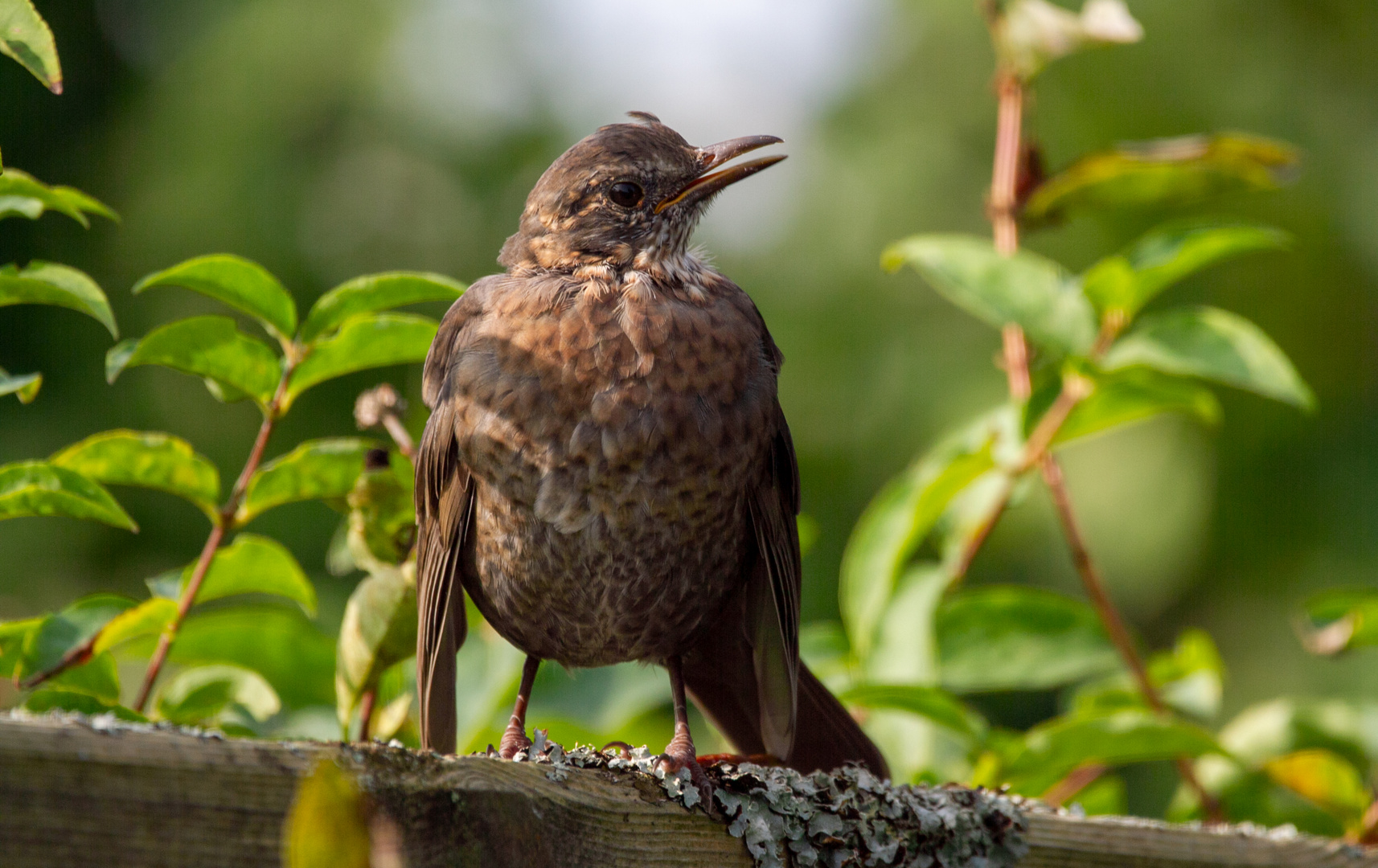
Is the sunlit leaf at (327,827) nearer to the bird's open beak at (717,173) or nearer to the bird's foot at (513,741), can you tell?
the bird's foot at (513,741)

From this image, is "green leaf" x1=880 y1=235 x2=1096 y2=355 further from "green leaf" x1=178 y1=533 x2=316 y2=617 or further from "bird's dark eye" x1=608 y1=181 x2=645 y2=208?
"green leaf" x1=178 y1=533 x2=316 y2=617

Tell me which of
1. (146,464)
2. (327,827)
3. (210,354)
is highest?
(210,354)

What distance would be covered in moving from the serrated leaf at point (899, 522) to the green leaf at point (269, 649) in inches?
36.2

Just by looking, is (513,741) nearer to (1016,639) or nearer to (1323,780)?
(1016,639)

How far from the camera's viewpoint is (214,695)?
202 cm

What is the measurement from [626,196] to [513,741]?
97 cm

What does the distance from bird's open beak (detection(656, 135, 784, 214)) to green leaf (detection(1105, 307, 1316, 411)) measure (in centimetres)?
72

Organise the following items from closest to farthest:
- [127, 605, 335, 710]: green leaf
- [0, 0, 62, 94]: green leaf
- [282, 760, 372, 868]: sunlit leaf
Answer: [282, 760, 372, 868]: sunlit leaf, [0, 0, 62, 94]: green leaf, [127, 605, 335, 710]: green leaf

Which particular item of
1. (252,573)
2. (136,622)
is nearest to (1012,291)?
(252,573)

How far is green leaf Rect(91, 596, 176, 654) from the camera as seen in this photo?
1712 millimetres

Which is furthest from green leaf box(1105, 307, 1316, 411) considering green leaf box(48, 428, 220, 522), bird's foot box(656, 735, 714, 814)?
green leaf box(48, 428, 220, 522)

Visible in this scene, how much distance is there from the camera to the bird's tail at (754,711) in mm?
2146

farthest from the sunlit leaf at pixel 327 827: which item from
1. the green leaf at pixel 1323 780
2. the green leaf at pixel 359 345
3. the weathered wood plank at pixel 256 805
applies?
the green leaf at pixel 1323 780

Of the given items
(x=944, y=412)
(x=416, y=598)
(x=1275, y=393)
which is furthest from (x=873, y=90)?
(x=416, y=598)
